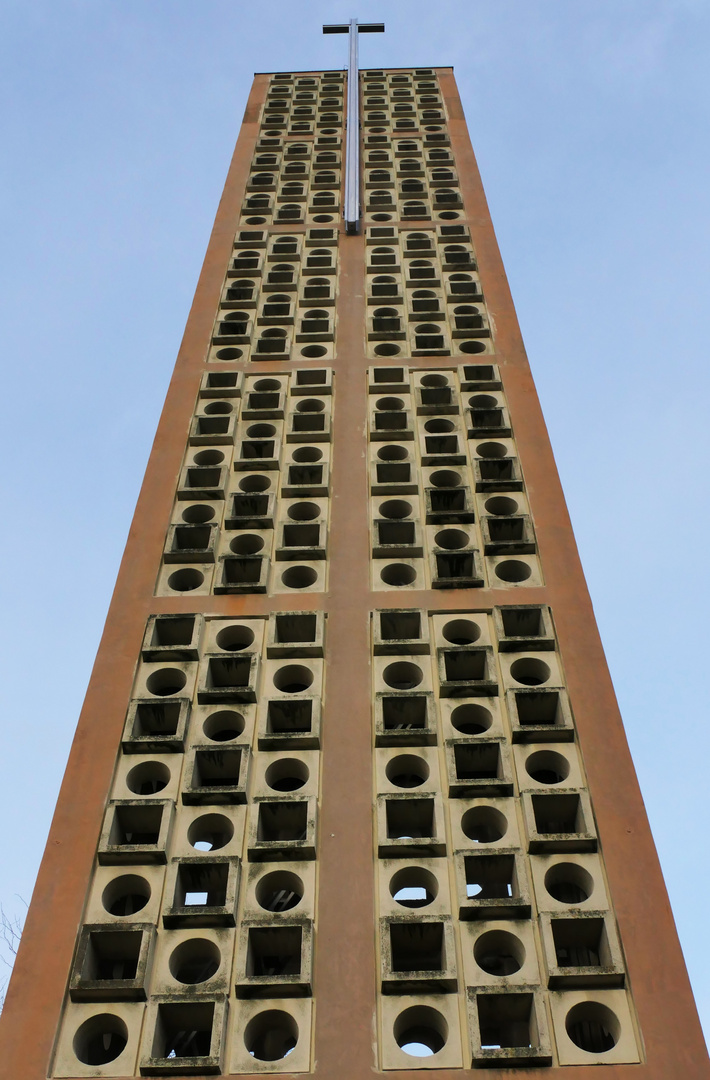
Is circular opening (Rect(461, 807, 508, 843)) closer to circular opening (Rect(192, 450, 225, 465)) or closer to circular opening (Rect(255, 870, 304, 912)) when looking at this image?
circular opening (Rect(255, 870, 304, 912))

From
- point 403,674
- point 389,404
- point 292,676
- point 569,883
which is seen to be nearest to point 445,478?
point 389,404

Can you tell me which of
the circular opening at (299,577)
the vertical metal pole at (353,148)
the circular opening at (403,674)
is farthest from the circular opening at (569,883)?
the vertical metal pole at (353,148)

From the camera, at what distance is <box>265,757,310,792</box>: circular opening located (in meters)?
13.9

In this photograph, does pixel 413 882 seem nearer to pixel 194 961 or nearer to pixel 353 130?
pixel 194 961

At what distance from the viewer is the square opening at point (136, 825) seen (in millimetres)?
13234

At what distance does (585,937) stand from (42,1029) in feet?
16.6

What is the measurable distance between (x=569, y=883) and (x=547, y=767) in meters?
1.60

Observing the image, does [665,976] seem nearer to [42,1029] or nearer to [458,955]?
[458,955]

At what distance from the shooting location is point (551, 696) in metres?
14.6

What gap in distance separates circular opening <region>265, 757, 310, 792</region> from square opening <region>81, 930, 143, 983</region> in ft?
8.08

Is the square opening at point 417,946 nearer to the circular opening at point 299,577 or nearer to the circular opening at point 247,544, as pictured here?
the circular opening at point 299,577

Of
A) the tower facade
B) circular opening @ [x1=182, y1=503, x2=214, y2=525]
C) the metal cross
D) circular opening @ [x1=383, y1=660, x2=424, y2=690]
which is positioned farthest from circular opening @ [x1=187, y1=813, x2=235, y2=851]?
the metal cross

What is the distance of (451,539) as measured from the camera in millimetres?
17656

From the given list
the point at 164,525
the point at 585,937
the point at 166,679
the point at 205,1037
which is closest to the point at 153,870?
the point at 205,1037
